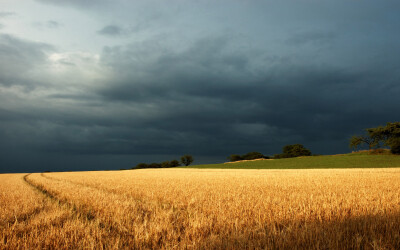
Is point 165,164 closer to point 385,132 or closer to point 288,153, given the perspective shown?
point 288,153

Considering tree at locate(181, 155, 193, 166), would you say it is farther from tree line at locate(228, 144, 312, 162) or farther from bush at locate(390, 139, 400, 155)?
bush at locate(390, 139, 400, 155)

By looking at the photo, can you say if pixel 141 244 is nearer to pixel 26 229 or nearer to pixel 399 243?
pixel 26 229

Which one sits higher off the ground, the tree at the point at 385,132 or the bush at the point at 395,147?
the tree at the point at 385,132

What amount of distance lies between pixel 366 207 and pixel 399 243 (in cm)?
255

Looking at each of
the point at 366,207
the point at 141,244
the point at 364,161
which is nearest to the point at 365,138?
the point at 364,161

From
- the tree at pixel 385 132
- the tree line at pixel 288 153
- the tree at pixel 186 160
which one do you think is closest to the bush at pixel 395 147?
the tree at pixel 385 132

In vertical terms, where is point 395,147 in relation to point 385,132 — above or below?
below

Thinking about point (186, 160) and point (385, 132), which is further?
point (186, 160)

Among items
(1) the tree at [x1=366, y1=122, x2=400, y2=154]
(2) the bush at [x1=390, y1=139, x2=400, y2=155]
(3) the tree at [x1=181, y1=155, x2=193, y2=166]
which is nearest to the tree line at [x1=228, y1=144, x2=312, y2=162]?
(3) the tree at [x1=181, y1=155, x2=193, y2=166]

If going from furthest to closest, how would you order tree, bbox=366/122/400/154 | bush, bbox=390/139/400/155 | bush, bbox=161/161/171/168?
bush, bbox=161/161/171/168
tree, bbox=366/122/400/154
bush, bbox=390/139/400/155

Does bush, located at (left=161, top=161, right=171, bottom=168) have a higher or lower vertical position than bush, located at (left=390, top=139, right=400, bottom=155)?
lower

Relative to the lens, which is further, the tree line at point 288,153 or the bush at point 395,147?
the tree line at point 288,153

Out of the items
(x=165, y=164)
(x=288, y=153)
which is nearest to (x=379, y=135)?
(x=288, y=153)

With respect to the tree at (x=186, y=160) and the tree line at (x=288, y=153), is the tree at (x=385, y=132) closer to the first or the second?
the tree line at (x=288, y=153)
